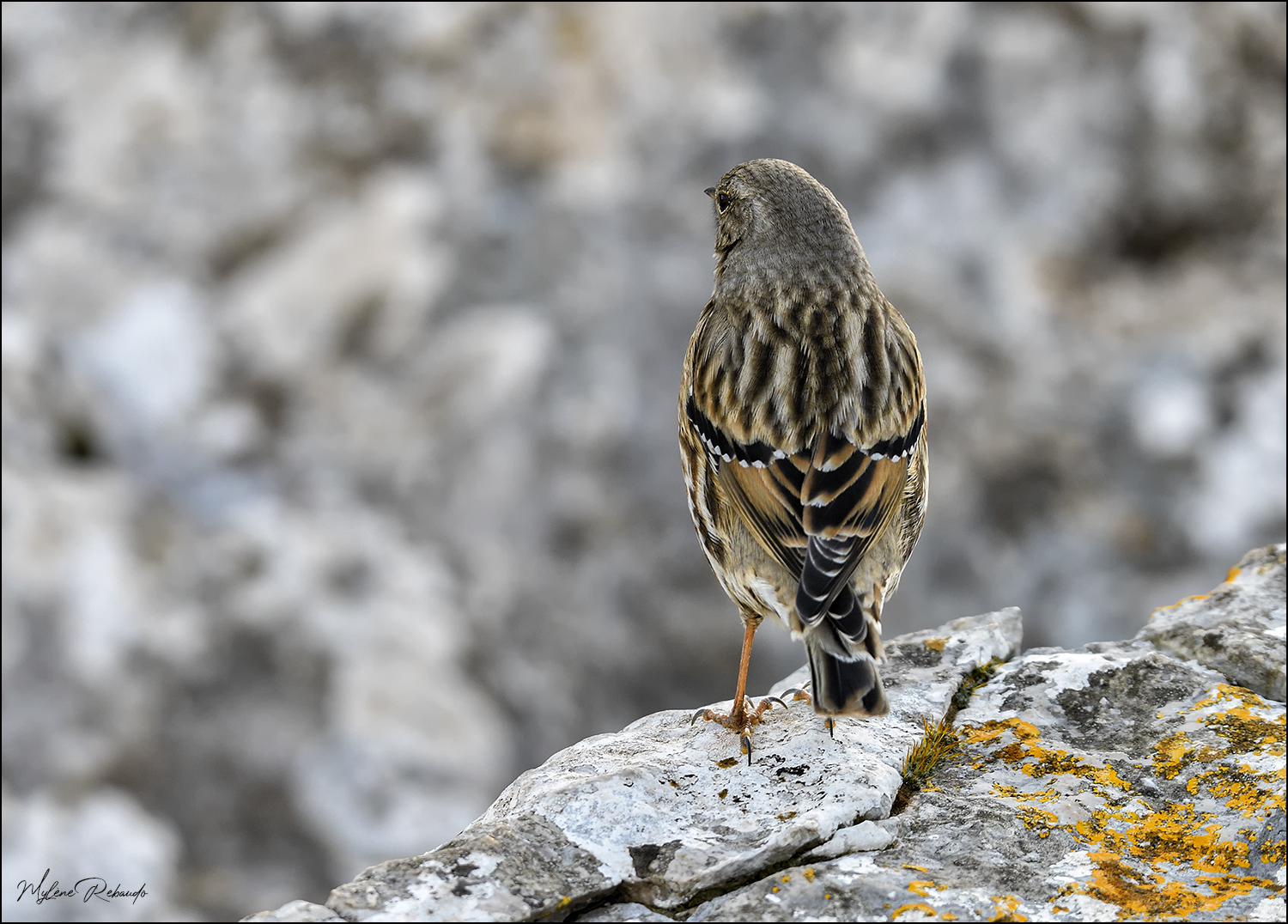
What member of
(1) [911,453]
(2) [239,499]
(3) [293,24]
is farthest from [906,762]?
(3) [293,24]

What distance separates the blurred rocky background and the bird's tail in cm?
362

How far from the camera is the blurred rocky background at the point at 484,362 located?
687cm

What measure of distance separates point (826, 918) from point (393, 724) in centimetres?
453

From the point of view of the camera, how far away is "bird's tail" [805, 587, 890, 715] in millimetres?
3580

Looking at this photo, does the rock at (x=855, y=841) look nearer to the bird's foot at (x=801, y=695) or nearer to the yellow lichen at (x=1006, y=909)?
the yellow lichen at (x=1006, y=909)

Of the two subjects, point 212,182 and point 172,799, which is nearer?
point 172,799

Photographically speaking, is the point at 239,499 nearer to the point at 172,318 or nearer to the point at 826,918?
the point at 172,318

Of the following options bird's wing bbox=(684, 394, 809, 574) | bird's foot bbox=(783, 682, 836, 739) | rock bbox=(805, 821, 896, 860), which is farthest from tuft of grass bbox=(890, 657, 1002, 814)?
bird's wing bbox=(684, 394, 809, 574)

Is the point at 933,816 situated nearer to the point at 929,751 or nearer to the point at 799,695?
the point at 929,751

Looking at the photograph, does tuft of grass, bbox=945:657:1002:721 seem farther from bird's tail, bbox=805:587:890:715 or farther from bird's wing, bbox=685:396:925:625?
bird's wing, bbox=685:396:925:625

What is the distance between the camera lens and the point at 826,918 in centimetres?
288
